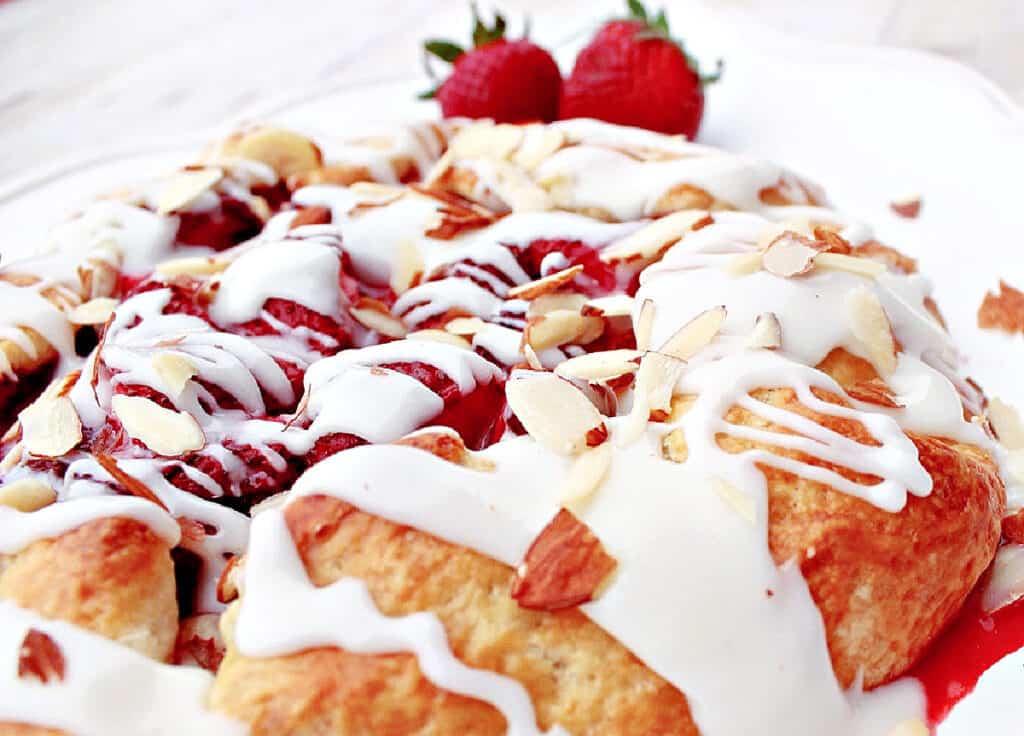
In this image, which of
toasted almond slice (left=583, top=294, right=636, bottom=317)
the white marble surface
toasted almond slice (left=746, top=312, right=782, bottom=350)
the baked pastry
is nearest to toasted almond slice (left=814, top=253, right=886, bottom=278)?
the baked pastry

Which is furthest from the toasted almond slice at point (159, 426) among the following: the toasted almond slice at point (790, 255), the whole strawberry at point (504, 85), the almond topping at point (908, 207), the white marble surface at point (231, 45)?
the white marble surface at point (231, 45)

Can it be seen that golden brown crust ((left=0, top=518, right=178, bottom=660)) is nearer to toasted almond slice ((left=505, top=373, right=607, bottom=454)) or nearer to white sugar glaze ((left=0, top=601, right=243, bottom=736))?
white sugar glaze ((left=0, top=601, right=243, bottom=736))

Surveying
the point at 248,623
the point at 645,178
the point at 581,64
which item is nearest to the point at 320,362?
the point at 248,623

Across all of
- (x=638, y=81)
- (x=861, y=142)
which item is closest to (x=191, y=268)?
(x=638, y=81)

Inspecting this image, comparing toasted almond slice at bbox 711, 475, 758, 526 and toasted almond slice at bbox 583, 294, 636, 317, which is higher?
toasted almond slice at bbox 583, 294, 636, 317

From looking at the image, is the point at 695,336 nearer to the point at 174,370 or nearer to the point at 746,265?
the point at 746,265

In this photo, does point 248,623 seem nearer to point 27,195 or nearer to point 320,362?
point 320,362
